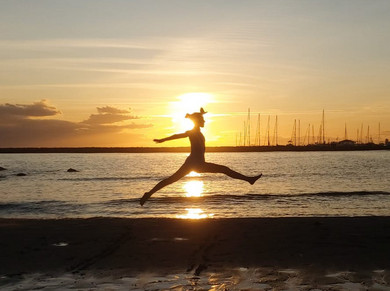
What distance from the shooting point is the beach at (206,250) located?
1025cm

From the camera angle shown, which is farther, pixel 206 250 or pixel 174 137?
pixel 206 250

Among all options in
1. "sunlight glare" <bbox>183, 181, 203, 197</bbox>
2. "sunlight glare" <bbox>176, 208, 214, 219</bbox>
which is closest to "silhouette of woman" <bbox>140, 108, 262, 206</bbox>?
"sunlight glare" <bbox>176, 208, 214, 219</bbox>

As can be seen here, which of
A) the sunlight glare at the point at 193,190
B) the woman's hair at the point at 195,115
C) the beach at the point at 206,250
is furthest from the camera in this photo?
the sunlight glare at the point at 193,190

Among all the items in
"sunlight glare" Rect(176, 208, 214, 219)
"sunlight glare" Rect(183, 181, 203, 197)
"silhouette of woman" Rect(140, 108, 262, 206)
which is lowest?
"sunlight glare" Rect(183, 181, 203, 197)

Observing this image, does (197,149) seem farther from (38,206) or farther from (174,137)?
(38,206)

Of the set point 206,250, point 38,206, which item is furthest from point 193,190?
point 206,250

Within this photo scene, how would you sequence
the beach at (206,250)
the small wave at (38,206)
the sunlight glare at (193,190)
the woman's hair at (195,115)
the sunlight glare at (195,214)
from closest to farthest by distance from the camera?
1. the beach at (206,250)
2. the woman's hair at (195,115)
3. the sunlight glare at (195,214)
4. the small wave at (38,206)
5. the sunlight glare at (193,190)

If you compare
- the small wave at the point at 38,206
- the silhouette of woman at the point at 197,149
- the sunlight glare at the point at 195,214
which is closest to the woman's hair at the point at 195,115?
the silhouette of woman at the point at 197,149

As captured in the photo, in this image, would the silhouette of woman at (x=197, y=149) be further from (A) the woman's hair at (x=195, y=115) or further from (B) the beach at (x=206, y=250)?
(B) the beach at (x=206, y=250)

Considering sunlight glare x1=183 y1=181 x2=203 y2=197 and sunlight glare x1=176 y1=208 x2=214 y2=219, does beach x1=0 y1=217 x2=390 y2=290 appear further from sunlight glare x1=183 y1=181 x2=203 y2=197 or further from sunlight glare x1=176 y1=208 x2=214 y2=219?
sunlight glare x1=183 y1=181 x2=203 y2=197

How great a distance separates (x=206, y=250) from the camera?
12367 millimetres

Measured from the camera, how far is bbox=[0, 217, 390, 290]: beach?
1025 centimetres

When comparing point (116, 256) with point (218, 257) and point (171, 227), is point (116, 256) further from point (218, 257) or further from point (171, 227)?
point (171, 227)

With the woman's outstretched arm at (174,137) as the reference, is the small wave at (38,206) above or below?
below
